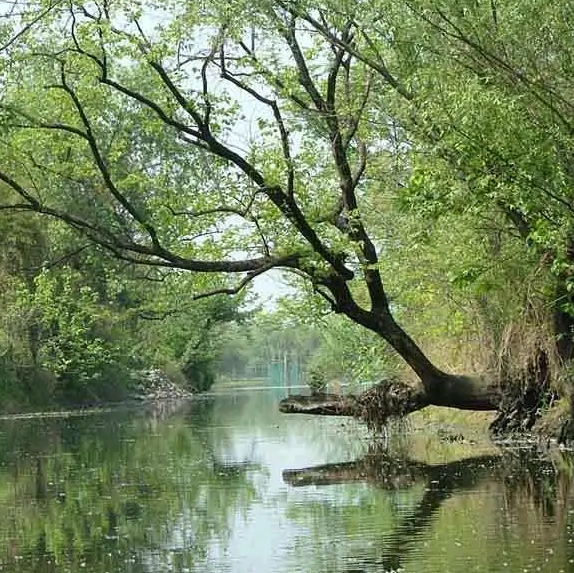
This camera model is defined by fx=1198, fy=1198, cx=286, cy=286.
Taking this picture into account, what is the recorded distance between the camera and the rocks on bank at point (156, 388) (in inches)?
2817

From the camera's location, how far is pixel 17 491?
21.9 m

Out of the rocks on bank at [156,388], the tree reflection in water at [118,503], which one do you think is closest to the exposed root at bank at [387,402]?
the tree reflection in water at [118,503]

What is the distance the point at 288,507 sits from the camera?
18031 mm

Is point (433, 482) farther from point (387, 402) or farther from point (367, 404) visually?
point (367, 404)

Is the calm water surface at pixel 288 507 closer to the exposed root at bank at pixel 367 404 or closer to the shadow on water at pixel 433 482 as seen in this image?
the shadow on water at pixel 433 482

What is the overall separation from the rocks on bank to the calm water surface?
3909 centimetres

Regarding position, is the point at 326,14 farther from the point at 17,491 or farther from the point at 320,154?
→ the point at 17,491

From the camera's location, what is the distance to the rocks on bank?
235 ft

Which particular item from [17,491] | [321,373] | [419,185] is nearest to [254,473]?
[17,491]

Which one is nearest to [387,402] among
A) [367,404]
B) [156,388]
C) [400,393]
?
[400,393]

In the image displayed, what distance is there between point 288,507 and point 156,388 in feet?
191

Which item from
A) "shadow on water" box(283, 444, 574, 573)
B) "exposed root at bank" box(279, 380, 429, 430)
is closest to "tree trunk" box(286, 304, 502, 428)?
"exposed root at bank" box(279, 380, 429, 430)

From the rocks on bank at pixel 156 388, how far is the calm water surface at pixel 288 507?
128ft

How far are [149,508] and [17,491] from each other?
4.31 meters
